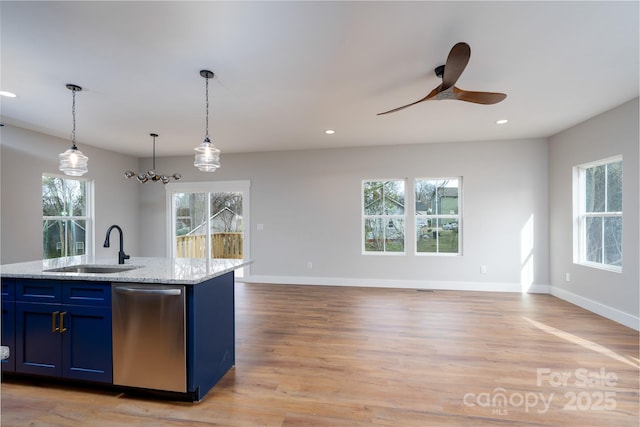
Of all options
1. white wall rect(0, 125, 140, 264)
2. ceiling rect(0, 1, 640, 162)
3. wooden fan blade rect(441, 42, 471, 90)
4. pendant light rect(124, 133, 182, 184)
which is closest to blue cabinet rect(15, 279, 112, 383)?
ceiling rect(0, 1, 640, 162)

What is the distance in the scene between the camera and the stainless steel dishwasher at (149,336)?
198 cm

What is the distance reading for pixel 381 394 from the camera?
2154 mm

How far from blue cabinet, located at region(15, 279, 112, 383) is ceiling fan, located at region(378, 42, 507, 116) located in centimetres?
280

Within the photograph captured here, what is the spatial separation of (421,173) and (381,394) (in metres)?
4.02

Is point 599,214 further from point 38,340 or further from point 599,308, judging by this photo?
point 38,340

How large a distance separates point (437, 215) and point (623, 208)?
2363mm

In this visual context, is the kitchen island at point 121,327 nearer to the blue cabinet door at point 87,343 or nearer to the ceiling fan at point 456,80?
the blue cabinet door at point 87,343

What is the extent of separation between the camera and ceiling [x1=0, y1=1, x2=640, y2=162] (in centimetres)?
188

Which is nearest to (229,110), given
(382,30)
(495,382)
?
(382,30)

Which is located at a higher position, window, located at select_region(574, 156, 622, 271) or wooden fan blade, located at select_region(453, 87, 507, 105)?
wooden fan blade, located at select_region(453, 87, 507, 105)

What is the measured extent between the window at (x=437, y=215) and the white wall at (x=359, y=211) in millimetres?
158

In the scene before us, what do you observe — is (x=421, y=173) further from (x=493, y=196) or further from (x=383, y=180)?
(x=493, y=196)

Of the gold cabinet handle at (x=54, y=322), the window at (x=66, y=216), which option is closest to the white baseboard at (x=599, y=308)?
the gold cabinet handle at (x=54, y=322)

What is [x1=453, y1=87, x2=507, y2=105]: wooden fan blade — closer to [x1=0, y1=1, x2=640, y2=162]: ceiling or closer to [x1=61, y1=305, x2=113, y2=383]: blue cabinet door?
[x1=0, y1=1, x2=640, y2=162]: ceiling
